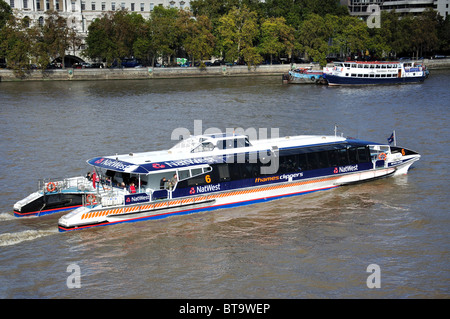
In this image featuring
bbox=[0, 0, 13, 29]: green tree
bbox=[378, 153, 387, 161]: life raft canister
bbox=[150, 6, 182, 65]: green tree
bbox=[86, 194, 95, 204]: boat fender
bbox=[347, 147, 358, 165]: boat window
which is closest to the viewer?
bbox=[86, 194, 95, 204]: boat fender

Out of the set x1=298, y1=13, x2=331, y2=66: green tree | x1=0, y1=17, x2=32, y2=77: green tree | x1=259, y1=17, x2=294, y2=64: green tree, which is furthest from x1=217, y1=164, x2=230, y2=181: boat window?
x1=298, y1=13, x2=331, y2=66: green tree

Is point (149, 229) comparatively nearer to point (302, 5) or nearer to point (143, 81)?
point (143, 81)

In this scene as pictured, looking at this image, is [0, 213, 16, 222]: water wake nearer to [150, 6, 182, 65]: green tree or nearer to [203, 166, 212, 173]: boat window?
[203, 166, 212, 173]: boat window

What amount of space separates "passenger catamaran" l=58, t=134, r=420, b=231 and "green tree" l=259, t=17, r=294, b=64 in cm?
6506

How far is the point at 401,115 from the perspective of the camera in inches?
1754

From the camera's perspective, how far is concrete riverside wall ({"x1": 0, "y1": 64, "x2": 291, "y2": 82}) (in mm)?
79125

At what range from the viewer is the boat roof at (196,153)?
835 inches

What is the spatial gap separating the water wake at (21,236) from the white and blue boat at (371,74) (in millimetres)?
57812

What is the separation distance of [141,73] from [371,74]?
31.0 metres

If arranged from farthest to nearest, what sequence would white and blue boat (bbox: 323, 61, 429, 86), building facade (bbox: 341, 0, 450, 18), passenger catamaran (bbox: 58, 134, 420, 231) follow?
building facade (bbox: 341, 0, 450, 18)
white and blue boat (bbox: 323, 61, 429, 86)
passenger catamaran (bbox: 58, 134, 420, 231)

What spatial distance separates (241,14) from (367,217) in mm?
73098

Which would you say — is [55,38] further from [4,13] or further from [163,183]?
[163,183]

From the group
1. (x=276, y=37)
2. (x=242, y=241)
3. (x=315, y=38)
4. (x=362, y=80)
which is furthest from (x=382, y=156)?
(x=315, y=38)
